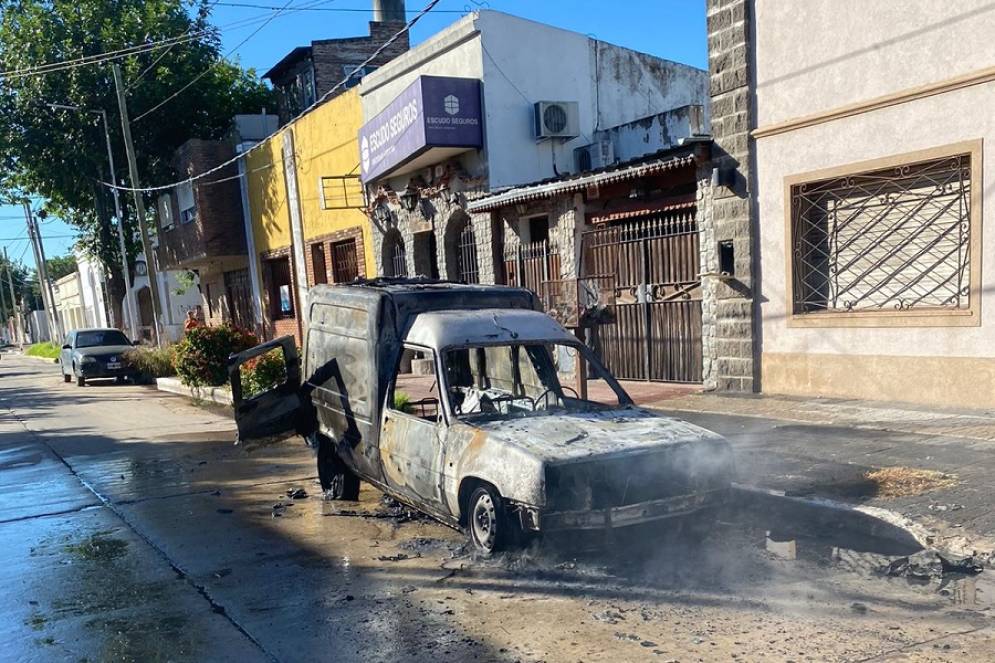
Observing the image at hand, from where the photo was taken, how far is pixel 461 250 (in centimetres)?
1656

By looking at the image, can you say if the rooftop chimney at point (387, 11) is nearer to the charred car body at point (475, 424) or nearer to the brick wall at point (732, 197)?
the brick wall at point (732, 197)

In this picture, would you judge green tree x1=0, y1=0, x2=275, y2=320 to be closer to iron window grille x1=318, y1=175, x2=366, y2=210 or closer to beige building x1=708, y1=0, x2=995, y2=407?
iron window grille x1=318, y1=175, x2=366, y2=210

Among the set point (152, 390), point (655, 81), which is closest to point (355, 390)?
point (655, 81)

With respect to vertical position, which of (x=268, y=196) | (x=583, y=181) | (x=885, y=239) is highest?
(x=268, y=196)

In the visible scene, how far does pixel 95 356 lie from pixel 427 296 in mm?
18181

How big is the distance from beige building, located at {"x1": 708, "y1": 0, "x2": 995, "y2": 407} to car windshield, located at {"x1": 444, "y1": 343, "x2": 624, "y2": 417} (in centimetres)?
451

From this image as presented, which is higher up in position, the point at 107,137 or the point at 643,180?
Answer: the point at 107,137

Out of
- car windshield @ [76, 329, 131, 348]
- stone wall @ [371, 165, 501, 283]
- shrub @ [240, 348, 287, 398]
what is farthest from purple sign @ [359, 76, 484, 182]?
car windshield @ [76, 329, 131, 348]

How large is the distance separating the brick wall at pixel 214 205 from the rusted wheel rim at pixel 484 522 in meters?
22.8

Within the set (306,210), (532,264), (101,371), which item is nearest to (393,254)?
(306,210)

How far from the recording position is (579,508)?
4867 millimetres

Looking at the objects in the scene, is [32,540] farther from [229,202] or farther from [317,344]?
[229,202]

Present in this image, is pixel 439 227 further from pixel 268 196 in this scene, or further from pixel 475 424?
pixel 475 424

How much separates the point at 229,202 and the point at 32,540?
2080cm
